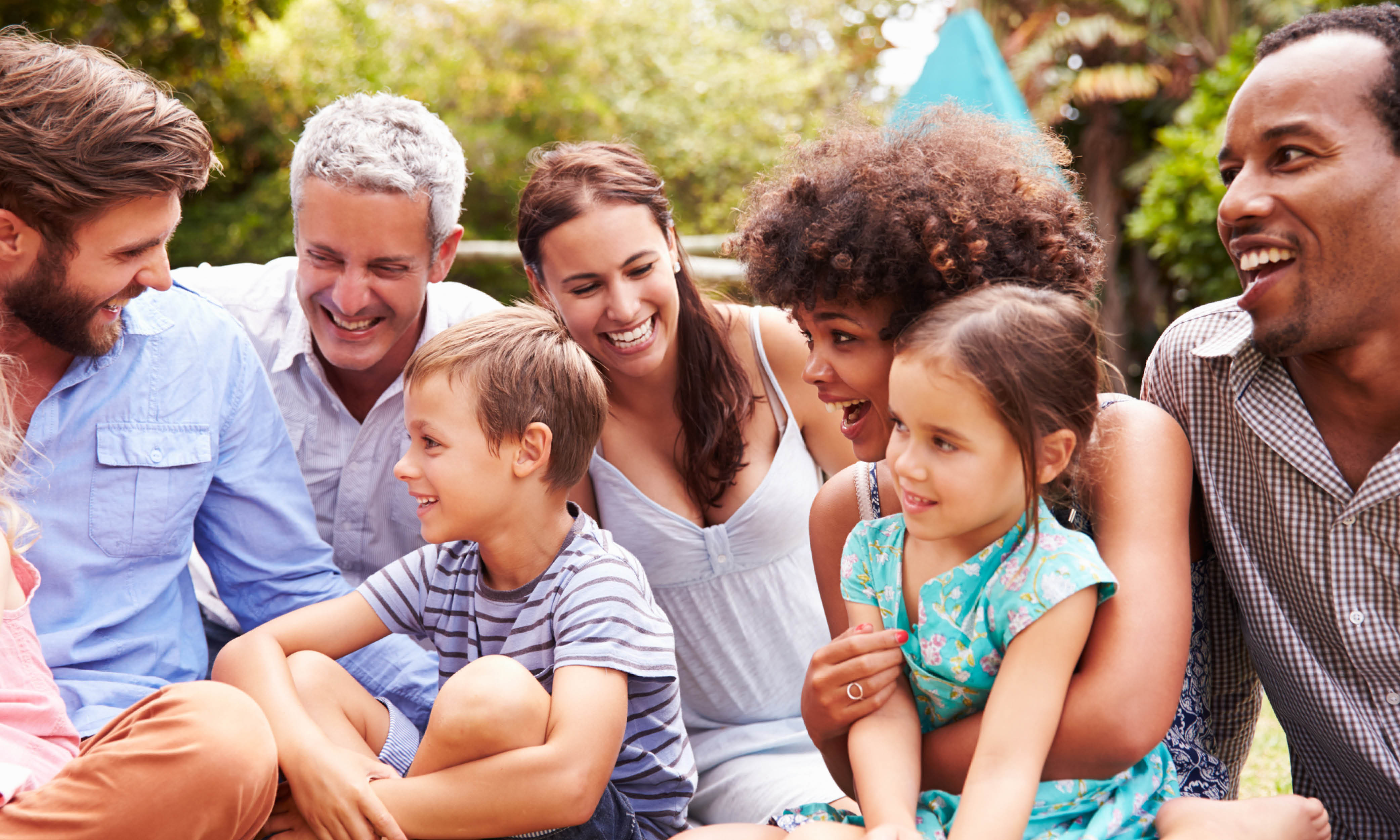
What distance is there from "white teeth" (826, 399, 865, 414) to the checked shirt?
26.1 inches

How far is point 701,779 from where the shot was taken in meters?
3.00

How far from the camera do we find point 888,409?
2.26 metres

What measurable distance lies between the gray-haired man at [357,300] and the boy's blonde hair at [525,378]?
66cm

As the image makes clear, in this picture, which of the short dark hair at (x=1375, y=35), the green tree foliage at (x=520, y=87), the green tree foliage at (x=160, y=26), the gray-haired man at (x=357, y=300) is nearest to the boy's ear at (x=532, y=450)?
the gray-haired man at (x=357, y=300)

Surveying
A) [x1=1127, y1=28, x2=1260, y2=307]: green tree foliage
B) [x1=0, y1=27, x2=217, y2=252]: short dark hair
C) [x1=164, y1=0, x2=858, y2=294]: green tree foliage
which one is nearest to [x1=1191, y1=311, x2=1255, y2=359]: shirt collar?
[x1=0, y1=27, x2=217, y2=252]: short dark hair

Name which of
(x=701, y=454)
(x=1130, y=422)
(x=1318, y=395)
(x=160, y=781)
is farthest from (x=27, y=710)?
(x=1318, y=395)

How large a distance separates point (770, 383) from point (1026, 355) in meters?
1.30

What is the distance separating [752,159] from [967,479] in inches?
414

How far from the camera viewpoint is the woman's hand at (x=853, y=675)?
2027 millimetres

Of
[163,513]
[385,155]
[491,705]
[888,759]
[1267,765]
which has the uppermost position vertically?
[385,155]

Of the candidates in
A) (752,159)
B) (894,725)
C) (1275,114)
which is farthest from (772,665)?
(752,159)

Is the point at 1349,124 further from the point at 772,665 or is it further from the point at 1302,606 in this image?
the point at 772,665

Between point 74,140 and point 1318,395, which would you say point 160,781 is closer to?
point 74,140

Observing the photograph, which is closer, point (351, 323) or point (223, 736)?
point (223, 736)
